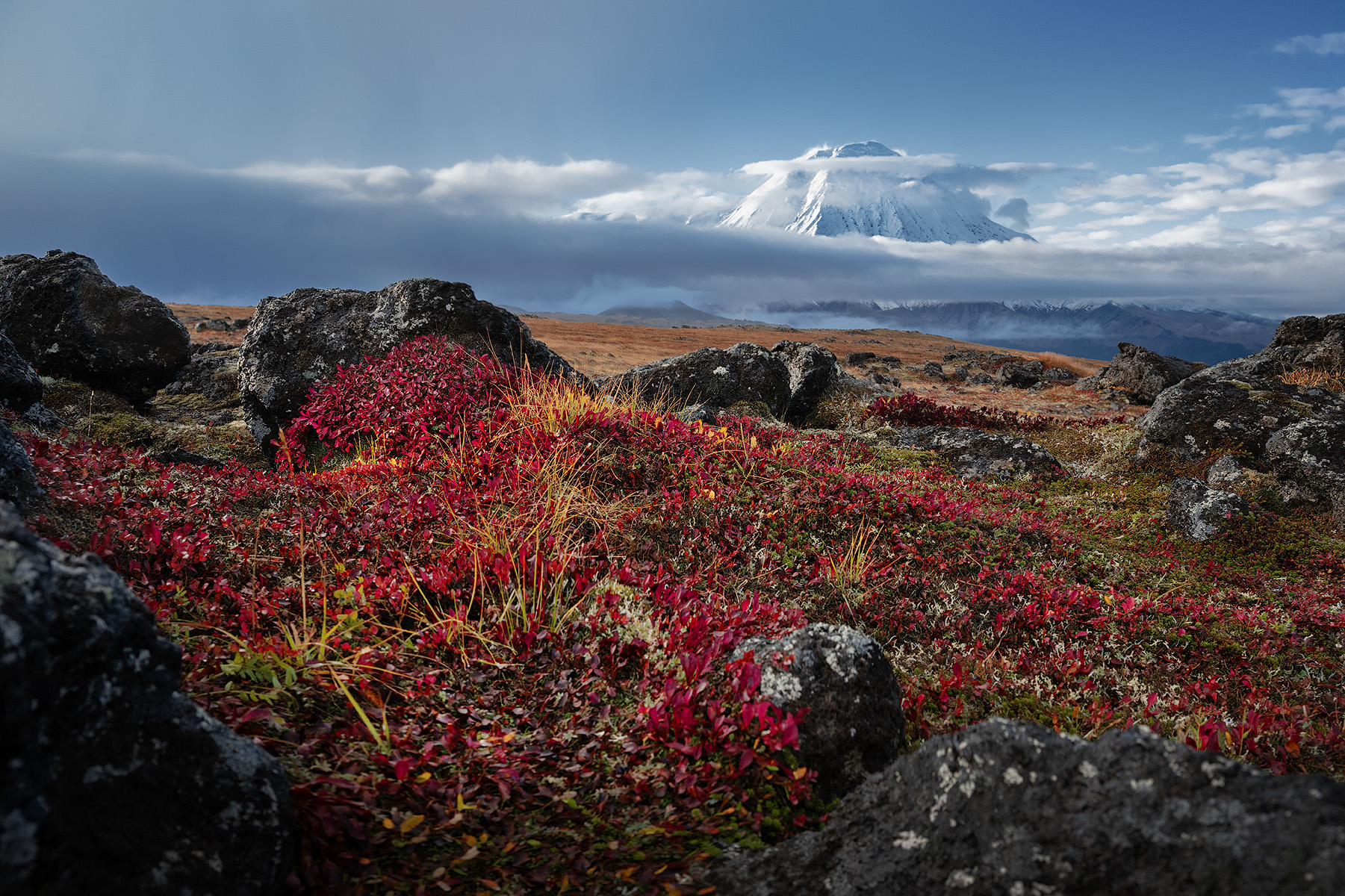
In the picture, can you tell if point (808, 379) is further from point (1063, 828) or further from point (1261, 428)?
point (1063, 828)

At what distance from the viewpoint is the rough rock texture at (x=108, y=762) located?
2119mm

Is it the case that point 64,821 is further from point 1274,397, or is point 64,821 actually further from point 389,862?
point 1274,397

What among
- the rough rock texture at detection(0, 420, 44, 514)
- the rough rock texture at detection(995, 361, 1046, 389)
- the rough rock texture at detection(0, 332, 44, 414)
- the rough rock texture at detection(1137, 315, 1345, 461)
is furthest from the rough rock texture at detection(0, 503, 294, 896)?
the rough rock texture at detection(995, 361, 1046, 389)

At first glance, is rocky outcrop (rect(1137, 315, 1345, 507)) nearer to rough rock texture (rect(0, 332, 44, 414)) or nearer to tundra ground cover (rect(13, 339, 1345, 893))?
tundra ground cover (rect(13, 339, 1345, 893))

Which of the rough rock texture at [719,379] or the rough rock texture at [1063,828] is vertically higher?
the rough rock texture at [719,379]

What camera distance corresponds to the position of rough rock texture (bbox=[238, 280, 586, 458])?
12859 millimetres

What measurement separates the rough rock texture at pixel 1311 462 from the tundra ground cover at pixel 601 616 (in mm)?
1001

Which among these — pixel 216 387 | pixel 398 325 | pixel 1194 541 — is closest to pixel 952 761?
pixel 1194 541

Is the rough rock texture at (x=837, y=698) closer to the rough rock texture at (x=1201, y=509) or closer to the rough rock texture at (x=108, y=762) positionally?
the rough rock texture at (x=108, y=762)

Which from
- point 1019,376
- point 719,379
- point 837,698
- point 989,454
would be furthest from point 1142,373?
point 837,698

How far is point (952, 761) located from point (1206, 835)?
0.92 m

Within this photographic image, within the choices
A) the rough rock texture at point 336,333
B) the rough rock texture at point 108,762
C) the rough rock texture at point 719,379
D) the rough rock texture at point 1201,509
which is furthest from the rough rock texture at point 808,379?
the rough rock texture at point 108,762

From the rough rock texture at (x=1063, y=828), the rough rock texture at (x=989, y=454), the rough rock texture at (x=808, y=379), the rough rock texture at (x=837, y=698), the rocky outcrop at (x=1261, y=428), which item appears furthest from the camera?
the rough rock texture at (x=808, y=379)

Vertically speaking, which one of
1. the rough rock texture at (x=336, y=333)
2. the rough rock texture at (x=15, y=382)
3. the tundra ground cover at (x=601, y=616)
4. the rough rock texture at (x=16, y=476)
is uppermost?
the rough rock texture at (x=336, y=333)
